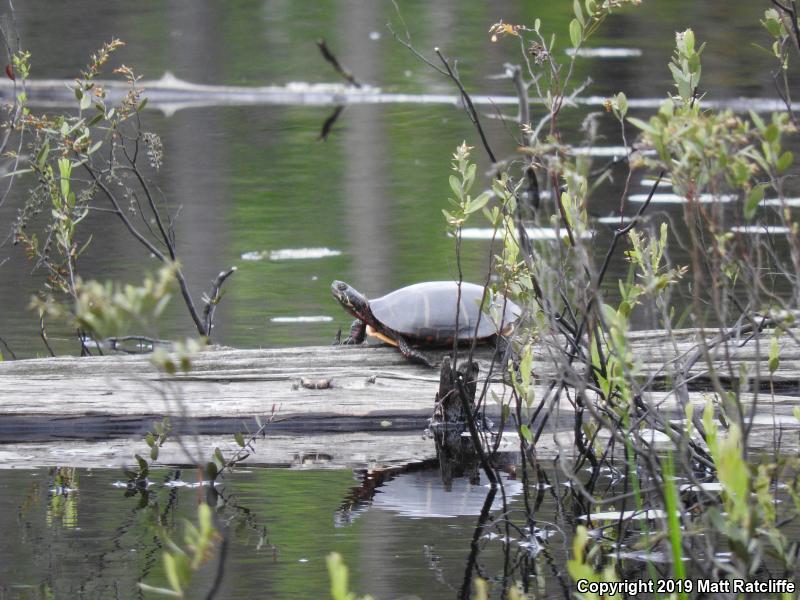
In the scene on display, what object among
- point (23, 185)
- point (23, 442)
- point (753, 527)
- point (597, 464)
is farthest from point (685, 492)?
point (23, 185)

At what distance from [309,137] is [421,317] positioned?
8.08 metres

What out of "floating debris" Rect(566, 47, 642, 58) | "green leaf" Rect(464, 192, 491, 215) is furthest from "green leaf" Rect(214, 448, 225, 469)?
"floating debris" Rect(566, 47, 642, 58)

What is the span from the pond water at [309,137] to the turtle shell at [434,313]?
2.75ft

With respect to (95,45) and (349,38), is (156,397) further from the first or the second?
(349,38)

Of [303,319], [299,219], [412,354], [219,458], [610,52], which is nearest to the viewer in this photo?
[219,458]

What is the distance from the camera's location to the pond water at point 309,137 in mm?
7836

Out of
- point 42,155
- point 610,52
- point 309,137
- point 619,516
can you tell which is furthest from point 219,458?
point 610,52

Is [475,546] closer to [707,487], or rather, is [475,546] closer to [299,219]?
[707,487]

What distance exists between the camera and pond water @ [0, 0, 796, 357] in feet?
25.7

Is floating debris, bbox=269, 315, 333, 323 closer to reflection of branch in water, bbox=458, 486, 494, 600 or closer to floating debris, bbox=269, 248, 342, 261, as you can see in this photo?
floating debris, bbox=269, 248, 342, 261

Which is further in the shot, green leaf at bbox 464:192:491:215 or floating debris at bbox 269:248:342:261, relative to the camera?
floating debris at bbox 269:248:342:261

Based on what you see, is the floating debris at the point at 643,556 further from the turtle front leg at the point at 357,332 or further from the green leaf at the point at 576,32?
the turtle front leg at the point at 357,332

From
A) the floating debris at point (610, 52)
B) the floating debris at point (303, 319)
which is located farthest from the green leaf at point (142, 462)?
the floating debris at point (610, 52)

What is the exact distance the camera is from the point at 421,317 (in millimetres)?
5551
